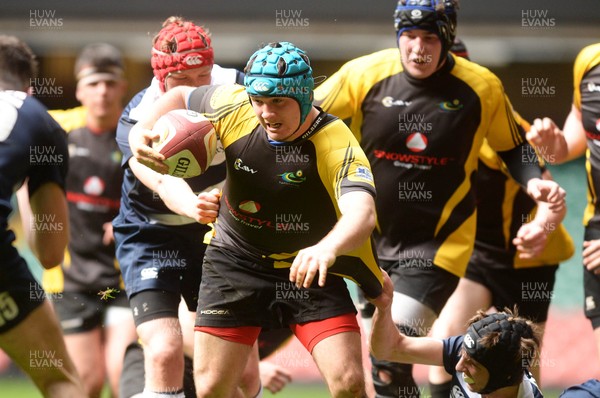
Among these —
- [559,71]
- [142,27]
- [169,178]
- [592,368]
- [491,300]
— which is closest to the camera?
[169,178]

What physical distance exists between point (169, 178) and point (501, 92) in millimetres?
1965

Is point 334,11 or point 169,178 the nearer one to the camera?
point 169,178

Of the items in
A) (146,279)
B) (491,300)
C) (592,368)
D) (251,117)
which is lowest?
(592,368)

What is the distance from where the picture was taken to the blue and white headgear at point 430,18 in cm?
643

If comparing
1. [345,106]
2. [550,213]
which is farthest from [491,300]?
[345,106]

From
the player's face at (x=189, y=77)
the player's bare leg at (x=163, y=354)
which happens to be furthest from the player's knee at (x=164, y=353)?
the player's face at (x=189, y=77)

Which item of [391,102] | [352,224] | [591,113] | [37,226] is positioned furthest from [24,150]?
[591,113]

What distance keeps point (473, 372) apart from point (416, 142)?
179cm

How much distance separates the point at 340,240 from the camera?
4.80 meters

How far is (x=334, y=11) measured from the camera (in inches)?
398

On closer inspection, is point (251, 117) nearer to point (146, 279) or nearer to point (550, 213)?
point (146, 279)

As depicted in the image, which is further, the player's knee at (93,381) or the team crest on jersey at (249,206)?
the player's knee at (93,381)

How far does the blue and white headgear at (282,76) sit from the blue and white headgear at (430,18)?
131cm

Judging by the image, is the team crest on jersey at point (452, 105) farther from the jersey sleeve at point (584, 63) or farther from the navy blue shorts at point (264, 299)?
the navy blue shorts at point (264, 299)
